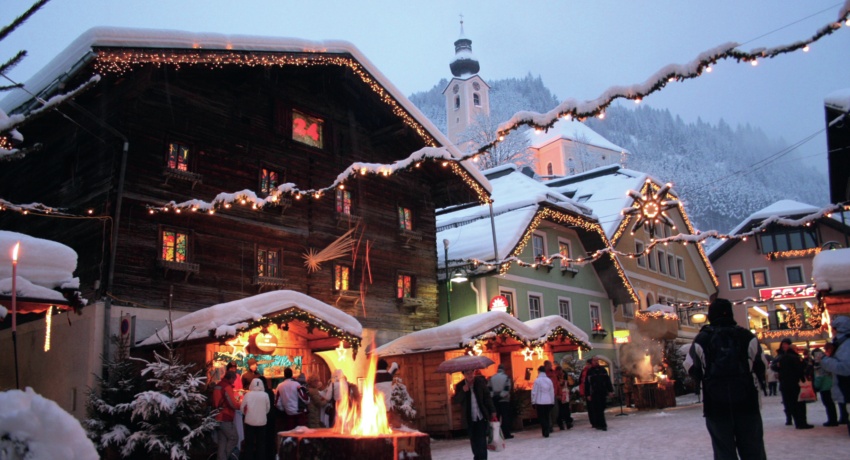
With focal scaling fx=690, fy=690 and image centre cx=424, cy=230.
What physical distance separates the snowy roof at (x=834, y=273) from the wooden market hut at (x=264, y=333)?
9.62 m

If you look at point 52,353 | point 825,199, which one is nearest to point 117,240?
point 52,353

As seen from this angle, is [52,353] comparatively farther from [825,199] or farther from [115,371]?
[825,199]

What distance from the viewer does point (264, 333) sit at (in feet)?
50.1

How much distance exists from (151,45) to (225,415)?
8.06 metres

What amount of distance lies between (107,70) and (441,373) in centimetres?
1048

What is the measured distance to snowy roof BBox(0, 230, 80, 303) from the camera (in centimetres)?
845

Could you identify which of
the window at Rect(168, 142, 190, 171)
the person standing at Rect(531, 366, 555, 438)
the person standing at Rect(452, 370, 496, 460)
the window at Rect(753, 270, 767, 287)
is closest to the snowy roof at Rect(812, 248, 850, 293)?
the person standing at Rect(531, 366, 555, 438)

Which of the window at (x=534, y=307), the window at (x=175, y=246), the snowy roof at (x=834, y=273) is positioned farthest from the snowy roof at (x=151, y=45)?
the window at (x=534, y=307)

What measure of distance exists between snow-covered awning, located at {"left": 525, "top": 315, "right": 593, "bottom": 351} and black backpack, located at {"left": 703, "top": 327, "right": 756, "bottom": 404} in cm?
1280

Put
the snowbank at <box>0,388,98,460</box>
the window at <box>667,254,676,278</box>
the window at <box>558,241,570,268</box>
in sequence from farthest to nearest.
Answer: the window at <box>667,254,676,278</box> < the window at <box>558,241,570,268</box> < the snowbank at <box>0,388,98,460</box>

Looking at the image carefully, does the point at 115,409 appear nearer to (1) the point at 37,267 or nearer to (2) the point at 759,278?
(1) the point at 37,267

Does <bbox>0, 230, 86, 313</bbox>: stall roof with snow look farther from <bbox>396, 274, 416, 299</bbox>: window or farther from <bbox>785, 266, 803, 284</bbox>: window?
<bbox>785, 266, 803, 284</bbox>: window

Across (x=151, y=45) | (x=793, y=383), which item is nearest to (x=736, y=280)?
(x=793, y=383)

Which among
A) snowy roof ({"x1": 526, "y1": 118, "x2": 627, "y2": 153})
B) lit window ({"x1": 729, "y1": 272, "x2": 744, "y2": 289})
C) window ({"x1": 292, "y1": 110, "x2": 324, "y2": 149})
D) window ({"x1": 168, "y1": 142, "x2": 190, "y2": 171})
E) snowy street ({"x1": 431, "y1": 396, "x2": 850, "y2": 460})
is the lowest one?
snowy street ({"x1": 431, "y1": 396, "x2": 850, "y2": 460})
